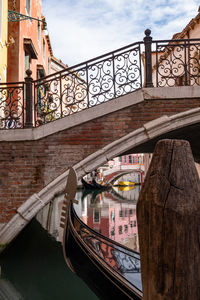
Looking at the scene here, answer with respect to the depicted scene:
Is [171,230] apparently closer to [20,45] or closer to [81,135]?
[81,135]

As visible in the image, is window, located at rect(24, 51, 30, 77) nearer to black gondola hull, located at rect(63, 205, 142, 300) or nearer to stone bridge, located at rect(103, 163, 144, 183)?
black gondola hull, located at rect(63, 205, 142, 300)

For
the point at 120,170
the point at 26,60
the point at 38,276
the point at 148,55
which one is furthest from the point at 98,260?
the point at 120,170

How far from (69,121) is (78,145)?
0.34 metres

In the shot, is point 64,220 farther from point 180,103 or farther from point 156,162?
point 180,103

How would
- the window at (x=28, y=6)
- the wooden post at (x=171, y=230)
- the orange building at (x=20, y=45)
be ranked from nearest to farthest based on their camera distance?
the wooden post at (x=171, y=230), the orange building at (x=20, y=45), the window at (x=28, y=6)

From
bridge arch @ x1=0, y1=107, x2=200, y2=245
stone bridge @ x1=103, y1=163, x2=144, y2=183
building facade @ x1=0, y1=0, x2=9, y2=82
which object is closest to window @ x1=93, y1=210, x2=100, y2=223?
building facade @ x1=0, y1=0, x2=9, y2=82

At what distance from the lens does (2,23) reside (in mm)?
6301

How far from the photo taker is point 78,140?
4.12 metres

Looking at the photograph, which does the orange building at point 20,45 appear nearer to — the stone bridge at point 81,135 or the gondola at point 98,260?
the stone bridge at point 81,135

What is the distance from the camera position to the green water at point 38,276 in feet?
11.0

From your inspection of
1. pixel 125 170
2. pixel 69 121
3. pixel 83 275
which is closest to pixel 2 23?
pixel 69 121

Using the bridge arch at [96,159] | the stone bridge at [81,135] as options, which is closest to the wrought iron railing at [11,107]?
the stone bridge at [81,135]

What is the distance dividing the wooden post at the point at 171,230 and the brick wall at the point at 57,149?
315 centimetres

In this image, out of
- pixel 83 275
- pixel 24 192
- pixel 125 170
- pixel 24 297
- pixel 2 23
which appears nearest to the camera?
pixel 83 275
